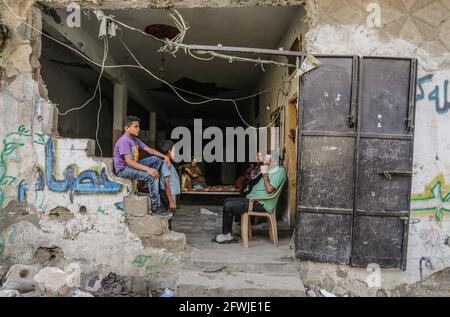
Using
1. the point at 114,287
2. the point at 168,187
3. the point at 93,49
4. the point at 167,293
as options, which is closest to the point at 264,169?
the point at 168,187

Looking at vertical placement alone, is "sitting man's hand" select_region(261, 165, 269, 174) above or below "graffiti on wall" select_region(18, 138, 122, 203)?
above

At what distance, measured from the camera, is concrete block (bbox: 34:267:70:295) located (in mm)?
4359

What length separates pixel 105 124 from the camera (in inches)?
558

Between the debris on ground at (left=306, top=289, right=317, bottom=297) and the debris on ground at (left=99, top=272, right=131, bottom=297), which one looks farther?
the debris on ground at (left=99, top=272, right=131, bottom=297)

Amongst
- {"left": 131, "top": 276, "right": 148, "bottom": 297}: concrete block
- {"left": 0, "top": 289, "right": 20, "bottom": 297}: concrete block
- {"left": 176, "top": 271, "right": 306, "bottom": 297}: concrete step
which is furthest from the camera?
{"left": 131, "top": 276, "right": 148, "bottom": 297}: concrete block

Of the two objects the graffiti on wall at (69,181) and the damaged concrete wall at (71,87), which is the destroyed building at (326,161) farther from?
the damaged concrete wall at (71,87)

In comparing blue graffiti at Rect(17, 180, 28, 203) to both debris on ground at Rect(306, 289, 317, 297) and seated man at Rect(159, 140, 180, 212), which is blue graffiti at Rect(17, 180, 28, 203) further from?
debris on ground at Rect(306, 289, 317, 297)

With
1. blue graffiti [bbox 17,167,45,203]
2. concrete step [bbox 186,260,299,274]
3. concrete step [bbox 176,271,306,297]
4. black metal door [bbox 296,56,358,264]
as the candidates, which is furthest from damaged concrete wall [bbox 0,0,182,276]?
black metal door [bbox 296,56,358,264]

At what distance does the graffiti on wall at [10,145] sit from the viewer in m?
4.87

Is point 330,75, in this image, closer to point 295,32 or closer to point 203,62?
point 295,32

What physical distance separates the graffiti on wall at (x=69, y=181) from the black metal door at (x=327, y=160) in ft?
8.27

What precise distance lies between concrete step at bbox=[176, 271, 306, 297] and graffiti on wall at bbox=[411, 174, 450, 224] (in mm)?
1773

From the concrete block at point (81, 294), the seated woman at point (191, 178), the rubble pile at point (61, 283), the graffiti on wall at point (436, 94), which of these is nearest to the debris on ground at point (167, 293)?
the rubble pile at point (61, 283)
